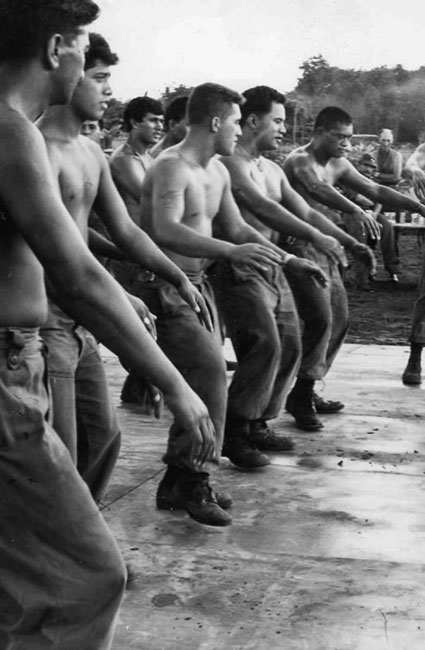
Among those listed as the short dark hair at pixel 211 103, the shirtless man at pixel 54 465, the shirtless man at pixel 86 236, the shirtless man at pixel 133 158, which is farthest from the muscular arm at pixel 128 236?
the shirtless man at pixel 133 158

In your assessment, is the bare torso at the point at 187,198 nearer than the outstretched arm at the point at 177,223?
No

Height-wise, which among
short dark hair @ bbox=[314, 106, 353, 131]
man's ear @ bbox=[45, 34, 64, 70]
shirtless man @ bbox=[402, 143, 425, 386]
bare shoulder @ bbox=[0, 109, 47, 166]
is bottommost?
shirtless man @ bbox=[402, 143, 425, 386]

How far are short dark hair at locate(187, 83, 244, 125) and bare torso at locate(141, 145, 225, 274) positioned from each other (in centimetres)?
22

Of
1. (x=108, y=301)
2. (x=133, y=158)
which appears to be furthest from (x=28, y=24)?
(x=133, y=158)

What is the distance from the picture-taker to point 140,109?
30.2ft

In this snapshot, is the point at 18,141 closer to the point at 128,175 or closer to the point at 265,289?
the point at 265,289

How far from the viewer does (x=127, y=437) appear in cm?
725

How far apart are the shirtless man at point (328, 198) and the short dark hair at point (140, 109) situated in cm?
122

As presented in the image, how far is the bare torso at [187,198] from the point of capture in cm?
589

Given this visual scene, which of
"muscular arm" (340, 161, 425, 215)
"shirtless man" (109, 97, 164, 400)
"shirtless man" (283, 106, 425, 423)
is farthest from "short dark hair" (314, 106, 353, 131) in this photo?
"shirtless man" (109, 97, 164, 400)

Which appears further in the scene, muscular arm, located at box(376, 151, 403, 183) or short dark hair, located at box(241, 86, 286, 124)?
muscular arm, located at box(376, 151, 403, 183)

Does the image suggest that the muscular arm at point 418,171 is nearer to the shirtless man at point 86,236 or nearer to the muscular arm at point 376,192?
the muscular arm at point 376,192

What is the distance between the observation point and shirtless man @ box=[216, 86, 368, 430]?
21.6ft

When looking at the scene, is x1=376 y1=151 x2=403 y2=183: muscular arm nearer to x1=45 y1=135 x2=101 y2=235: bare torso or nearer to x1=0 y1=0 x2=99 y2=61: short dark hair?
A: x1=45 y1=135 x2=101 y2=235: bare torso
